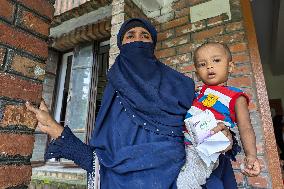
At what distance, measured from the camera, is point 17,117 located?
37.7 inches

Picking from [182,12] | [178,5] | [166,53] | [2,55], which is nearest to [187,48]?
[166,53]

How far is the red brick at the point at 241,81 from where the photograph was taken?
2025 mm

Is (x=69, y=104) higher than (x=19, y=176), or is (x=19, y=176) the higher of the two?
(x=69, y=104)

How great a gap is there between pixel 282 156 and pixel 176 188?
3634 mm

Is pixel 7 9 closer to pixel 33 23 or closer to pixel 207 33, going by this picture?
pixel 33 23

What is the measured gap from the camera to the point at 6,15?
0.94 m

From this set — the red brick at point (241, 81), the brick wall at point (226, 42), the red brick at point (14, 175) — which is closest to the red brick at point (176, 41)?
the brick wall at point (226, 42)

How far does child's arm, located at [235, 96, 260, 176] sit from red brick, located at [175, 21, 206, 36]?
145 cm

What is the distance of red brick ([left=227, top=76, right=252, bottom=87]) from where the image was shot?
203 cm

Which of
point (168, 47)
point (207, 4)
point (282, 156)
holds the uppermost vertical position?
point (207, 4)

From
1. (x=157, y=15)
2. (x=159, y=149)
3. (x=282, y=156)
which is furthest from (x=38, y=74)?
(x=282, y=156)

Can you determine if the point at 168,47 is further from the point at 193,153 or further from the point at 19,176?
the point at 19,176

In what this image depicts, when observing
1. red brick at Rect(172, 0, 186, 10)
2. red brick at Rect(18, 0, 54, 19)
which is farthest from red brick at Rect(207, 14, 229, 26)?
red brick at Rect(18, 0, 54, 19)

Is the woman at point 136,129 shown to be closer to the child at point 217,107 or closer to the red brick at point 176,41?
the child at point 217,107
